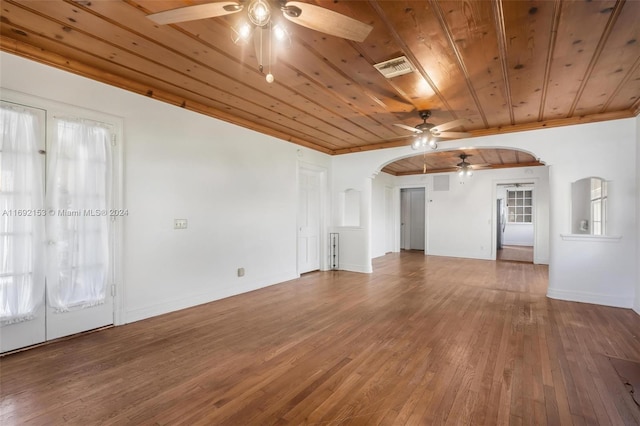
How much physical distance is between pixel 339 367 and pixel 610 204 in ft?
14.9

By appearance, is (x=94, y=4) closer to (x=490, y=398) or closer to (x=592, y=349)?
(x=490, y=398)

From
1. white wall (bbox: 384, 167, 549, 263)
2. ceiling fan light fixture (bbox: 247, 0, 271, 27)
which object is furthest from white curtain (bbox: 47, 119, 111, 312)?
white wall (bbox: 384, 167, 549, 263)

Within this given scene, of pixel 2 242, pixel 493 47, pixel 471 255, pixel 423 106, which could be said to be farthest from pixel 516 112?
pixel 2 242

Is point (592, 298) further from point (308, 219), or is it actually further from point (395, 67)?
point (308, 219)

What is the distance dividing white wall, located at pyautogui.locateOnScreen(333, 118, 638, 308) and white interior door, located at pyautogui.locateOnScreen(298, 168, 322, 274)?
3508 millimetres

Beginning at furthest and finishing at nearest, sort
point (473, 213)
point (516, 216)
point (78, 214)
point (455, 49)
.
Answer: point (516, 216) < point (473, 213) < point (78, 214) < point (455, 49)

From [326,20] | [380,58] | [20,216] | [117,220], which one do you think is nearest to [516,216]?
[380,58]

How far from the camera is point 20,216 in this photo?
8.78ft

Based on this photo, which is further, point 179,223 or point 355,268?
point 355,268

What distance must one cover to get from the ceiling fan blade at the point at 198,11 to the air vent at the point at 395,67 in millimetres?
1541

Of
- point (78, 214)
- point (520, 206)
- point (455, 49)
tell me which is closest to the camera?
point (455, 49)

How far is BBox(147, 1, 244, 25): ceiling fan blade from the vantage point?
5.52ft

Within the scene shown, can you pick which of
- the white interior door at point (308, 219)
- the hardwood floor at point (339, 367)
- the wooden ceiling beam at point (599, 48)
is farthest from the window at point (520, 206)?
the white interior door at point (308, 219)

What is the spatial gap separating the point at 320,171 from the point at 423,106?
3.08 meters
